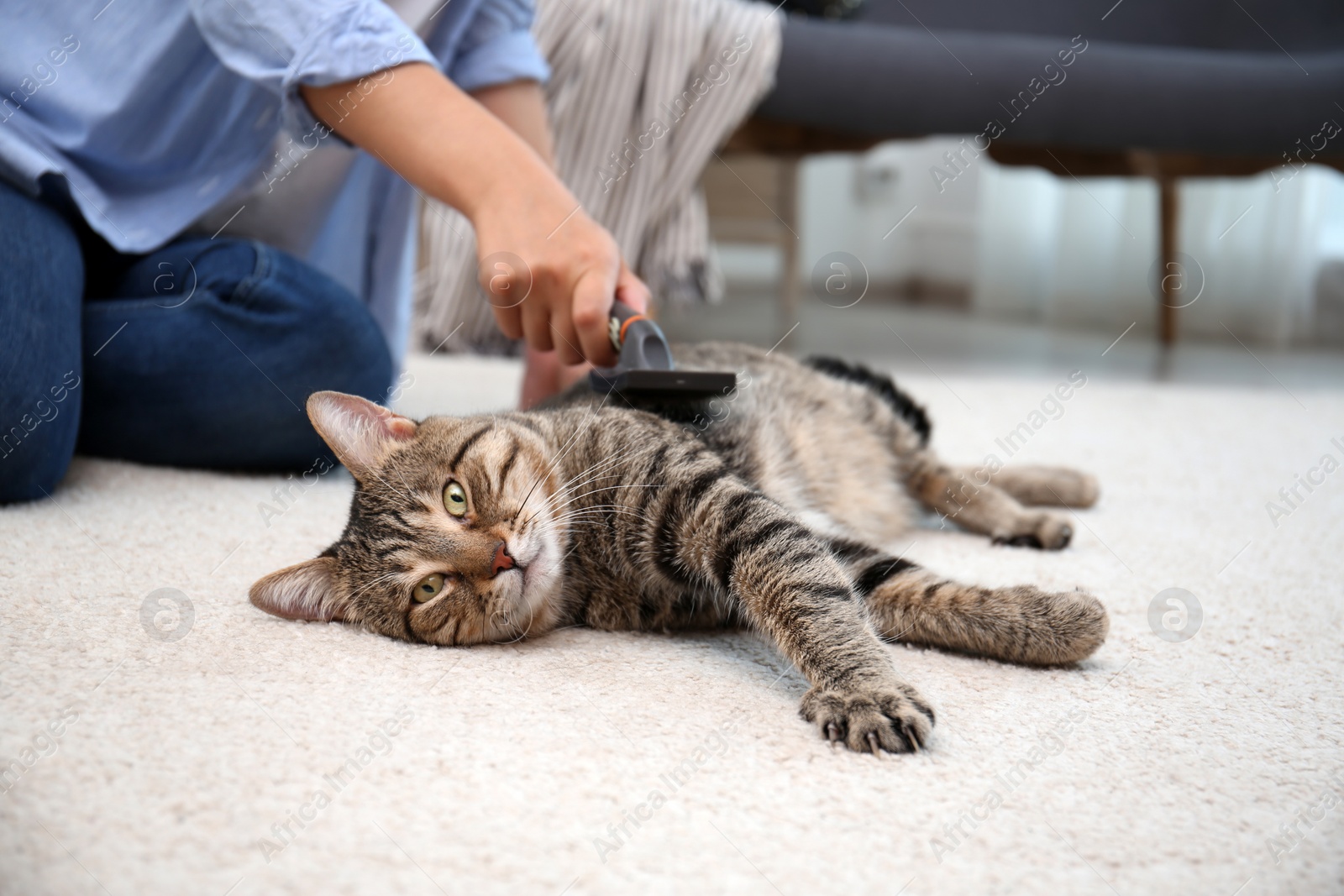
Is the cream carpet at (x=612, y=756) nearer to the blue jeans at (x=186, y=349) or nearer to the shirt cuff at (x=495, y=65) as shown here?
the blue jeans at (x=186, y=349)

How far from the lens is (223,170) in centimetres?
169

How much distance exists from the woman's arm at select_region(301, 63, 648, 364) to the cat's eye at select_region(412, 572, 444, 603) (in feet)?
1.21

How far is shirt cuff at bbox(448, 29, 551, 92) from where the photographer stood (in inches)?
71.1

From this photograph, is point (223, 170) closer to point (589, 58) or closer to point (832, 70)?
point (589, 58)

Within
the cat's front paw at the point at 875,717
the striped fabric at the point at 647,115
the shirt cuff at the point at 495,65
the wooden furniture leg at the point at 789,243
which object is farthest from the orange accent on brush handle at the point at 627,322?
the wooden furniture leg at the point at 789,243

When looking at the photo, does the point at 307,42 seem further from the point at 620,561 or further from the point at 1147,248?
the point at 1147,248

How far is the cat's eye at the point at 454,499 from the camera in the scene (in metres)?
1.13

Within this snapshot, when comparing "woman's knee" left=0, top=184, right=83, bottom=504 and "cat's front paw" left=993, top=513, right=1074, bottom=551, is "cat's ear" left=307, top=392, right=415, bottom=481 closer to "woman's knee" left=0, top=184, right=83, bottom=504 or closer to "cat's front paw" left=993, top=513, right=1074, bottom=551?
"woman's knee" left=0, top=184, right=83, bottom=504

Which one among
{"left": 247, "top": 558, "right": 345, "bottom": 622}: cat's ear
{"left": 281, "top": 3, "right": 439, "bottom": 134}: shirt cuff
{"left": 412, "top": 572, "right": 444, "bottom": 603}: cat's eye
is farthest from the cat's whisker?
{"left": 281, "top": 3, "right": 439, "bottom": 134}: shirt cuff

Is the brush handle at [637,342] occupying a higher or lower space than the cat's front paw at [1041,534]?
higher

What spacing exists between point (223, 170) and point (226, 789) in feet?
4.21

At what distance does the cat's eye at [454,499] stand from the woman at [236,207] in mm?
265

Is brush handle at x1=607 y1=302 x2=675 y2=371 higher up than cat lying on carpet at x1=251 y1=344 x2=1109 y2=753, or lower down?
higher up

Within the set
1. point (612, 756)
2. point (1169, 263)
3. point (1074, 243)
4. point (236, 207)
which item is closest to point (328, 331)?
point (236, 207)
